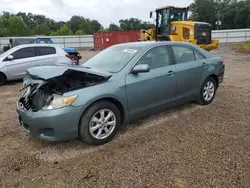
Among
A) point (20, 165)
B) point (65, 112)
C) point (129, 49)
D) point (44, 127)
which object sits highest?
point (129, 49)

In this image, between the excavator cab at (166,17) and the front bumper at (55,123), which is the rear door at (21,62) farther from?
the excavator cab at (166,17)

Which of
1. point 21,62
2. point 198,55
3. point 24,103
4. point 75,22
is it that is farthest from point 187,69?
point 75,22

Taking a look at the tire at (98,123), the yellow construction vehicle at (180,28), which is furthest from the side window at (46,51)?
the yellow construction vehicle at (180,28)

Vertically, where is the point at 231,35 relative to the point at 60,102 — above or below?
above

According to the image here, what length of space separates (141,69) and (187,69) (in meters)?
1.31

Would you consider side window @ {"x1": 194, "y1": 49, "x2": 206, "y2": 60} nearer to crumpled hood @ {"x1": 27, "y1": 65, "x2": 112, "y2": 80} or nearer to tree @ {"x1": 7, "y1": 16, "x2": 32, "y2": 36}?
crumpled hood @ {"x1": 27, "y1": 65, "x2": 112, "y2": 80}

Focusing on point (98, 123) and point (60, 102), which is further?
point (98, 123)

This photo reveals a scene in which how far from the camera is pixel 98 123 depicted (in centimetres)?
322

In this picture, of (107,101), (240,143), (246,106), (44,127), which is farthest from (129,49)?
(246,106)

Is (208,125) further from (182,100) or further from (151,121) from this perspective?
(151,121)

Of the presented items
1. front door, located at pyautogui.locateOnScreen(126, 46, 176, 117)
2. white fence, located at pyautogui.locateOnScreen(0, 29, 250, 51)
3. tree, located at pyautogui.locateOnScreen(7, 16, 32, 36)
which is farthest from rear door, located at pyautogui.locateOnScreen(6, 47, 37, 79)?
tree, located at pyautogui.locateOnScreen(7, 16, 32, 36)

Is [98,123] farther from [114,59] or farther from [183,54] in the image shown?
[183,54]

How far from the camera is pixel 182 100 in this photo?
4.34 metres

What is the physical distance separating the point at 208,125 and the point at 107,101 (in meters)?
1.92
